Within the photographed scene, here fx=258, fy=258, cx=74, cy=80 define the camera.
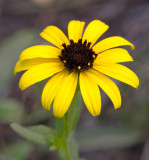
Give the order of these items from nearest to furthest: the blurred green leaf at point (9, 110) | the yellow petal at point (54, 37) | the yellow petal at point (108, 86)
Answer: the yellow petal at point (108, 86) → the yellow petal at point (54, 37) → the blurred green leaf at point (9, 110)

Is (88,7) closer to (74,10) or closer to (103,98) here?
(74,10)

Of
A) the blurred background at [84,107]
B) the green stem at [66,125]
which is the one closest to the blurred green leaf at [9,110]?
the blurred background at [84,107]

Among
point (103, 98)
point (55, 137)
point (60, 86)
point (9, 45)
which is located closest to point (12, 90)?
point (9, 45)

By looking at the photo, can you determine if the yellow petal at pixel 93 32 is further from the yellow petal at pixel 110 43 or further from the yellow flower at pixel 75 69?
the yellow petal at pixel 110 43

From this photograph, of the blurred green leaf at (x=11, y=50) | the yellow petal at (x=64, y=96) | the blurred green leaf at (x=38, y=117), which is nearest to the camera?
the yellow petal at (x=64, y=96)

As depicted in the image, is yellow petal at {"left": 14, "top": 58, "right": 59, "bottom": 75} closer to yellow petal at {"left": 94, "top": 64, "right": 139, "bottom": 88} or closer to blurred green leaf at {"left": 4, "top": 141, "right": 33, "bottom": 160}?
yellow petal at {"left": 94, "top": 64, "right": 139, "bottom": 88}

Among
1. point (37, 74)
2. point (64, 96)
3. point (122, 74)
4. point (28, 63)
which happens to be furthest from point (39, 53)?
point (122, 74)

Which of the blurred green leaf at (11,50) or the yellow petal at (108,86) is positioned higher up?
the blurred green leaf at (11,50)
